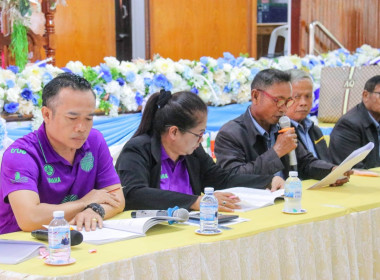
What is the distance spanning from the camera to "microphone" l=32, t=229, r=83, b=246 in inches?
76.7

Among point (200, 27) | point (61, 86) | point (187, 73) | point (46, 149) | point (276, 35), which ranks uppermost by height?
point (200, 27)

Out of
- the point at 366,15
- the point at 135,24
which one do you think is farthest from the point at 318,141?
the point at 366,15

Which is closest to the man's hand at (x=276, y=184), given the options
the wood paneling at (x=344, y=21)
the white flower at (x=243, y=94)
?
the white flower at (x=243, y=94)

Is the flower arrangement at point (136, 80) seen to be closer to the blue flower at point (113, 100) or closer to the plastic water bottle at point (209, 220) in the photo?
the blue flower at point (113, 100)

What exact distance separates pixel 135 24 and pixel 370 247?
5564 millimetres

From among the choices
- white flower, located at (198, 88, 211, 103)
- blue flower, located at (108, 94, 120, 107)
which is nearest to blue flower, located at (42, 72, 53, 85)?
blue flower, located at (108, 94, 120, 107)

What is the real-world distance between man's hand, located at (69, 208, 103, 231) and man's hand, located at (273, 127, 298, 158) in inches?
51.9

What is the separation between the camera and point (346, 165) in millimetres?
3047

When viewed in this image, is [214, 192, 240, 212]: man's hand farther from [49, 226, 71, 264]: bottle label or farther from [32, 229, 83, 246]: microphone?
[49, 226, 71, 264]: bottle label

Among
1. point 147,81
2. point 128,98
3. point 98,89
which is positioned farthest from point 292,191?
point 147,81

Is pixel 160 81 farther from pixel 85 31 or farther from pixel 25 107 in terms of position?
pixel 85 31

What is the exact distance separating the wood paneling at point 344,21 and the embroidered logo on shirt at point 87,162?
6.59 metres

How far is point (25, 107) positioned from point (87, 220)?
6.61 feet

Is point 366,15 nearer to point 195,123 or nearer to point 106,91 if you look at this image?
point 106,91
